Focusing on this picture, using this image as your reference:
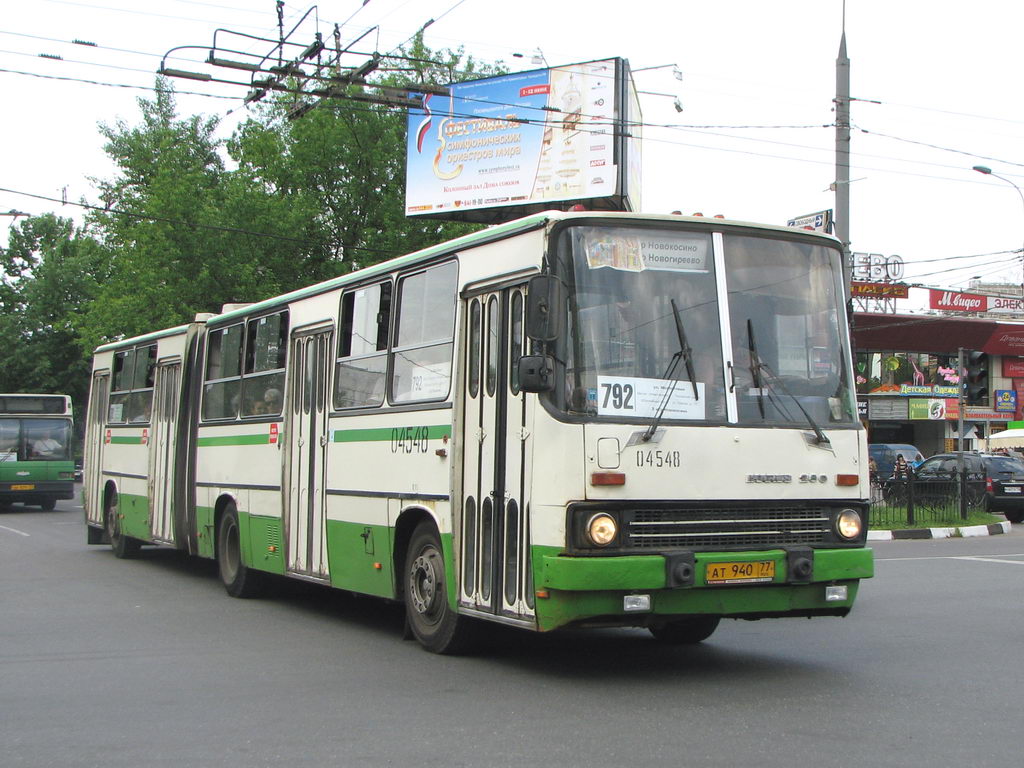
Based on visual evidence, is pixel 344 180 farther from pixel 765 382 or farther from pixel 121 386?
pixel 765 382

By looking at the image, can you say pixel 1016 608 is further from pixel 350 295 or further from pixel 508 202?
pixel 508 202

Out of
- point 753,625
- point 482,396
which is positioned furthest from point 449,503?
point 753,625

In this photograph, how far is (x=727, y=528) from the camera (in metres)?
8.06

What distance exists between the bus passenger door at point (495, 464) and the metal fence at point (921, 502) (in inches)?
690

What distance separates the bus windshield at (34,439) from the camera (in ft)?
108

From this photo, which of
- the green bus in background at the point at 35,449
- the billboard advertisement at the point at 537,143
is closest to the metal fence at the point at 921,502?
the billboard advertisement at the point at 537,143

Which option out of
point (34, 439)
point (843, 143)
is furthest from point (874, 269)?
point (34, 439)

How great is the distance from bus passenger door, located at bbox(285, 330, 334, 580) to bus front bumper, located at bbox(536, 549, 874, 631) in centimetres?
409

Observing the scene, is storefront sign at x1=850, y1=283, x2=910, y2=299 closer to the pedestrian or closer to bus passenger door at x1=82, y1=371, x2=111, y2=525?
the pedestrian

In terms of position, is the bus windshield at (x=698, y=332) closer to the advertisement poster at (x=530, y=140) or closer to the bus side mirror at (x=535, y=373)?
the bus side mirror at (x=535, y=373)

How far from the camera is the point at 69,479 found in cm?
3328

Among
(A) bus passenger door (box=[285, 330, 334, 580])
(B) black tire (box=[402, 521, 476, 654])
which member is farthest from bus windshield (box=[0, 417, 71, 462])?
(B) black tire (box=[402, 521, 476, 654])

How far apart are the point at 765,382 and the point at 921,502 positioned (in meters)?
18.4

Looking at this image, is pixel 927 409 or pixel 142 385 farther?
pixel 927 409
